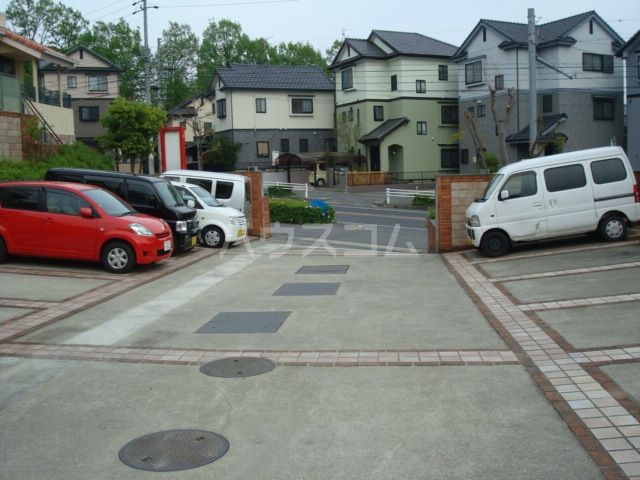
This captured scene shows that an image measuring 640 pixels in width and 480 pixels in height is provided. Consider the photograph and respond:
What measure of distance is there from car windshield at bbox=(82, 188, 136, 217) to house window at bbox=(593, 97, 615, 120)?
125 ft

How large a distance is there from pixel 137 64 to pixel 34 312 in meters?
67.9

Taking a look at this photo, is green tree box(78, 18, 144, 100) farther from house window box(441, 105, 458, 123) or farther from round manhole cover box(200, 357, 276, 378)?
round manhole cover box(200, 357, 276, 378)

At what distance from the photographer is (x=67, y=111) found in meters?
31.6

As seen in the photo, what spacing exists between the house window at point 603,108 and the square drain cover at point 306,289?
123 feet

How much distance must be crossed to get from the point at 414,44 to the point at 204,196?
129 ft

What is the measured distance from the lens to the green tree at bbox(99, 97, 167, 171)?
30.7 meters

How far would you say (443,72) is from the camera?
53.9 metres

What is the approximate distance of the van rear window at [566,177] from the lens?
14656mm

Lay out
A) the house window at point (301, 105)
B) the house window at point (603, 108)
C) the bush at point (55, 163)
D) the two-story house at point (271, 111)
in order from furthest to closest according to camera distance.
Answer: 1. the house window at point (301, 105)
2. the two-story house at point (271, 111)
3. the house window at point (603, 108)
4. the bush at point (55, 163)

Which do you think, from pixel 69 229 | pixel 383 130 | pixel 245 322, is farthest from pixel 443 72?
pixel 245 322

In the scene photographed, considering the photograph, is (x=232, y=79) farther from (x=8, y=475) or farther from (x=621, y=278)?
(x=8, y=475)

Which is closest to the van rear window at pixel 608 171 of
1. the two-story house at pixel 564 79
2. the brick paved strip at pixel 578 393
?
the brick paved strip at pixel 578 393

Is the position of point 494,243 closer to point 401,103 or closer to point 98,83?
point 401,103

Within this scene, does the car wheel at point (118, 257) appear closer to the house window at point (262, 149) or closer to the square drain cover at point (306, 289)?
the square drain cover at point (306, 289)
